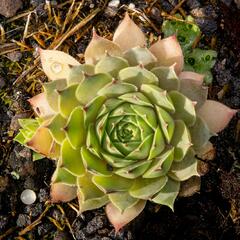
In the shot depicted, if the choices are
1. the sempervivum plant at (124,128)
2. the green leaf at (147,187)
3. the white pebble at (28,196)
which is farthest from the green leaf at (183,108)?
the white pebble at (28,196)

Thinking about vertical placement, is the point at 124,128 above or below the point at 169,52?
below

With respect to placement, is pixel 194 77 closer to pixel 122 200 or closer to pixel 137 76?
pixel 137 76

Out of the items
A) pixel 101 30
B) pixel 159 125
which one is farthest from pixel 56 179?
pixel 101 30

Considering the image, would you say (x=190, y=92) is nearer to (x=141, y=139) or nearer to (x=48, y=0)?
(x=141, y=139)

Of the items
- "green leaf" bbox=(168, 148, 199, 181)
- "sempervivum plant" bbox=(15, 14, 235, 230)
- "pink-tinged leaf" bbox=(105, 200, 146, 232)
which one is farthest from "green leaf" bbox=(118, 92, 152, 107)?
"pink-tinged leaf" bbox=(105, 200, 146, 232)

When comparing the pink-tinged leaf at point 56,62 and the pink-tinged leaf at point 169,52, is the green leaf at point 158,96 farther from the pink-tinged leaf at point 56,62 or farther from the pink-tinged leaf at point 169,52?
the pink-tinged leaf at point 56,62

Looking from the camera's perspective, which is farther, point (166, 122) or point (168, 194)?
point (168, 194)

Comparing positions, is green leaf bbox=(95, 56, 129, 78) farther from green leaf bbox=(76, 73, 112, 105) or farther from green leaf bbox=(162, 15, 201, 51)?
green leaf bbox=(162, 15, 201, 51)

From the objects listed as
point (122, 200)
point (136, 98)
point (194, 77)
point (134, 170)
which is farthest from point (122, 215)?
point (194, 77)
